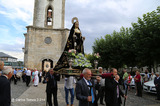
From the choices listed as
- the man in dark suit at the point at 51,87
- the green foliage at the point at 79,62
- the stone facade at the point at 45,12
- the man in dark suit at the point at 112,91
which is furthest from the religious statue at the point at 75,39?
the stone facade at the point at 45,12

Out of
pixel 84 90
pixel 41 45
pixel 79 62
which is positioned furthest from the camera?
pixel 41 45

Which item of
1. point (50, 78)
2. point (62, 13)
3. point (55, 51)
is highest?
point (62, 13)

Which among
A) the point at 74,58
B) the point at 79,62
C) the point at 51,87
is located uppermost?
the point at 74,58

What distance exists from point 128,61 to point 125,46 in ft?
13.5

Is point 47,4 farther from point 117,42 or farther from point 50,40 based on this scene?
point 117,42

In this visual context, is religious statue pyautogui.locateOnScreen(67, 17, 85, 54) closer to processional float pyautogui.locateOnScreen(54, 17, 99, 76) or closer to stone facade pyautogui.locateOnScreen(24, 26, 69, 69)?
processional float pyautogui.locateOnScreen(54, 17, 99, 76)

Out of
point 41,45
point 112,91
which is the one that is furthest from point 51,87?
point 41,45

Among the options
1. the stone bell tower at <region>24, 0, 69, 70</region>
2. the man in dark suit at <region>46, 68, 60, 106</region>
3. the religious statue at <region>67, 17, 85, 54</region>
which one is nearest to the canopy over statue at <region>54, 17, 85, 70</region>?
the religious statue at <region>67, 17, 85, 54</region>

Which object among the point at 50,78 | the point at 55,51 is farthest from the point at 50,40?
the point at 50,78

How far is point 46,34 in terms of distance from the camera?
23.4m

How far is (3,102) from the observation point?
352 cm

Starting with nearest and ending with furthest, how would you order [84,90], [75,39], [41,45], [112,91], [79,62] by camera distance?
1. [84,90]
2. [112,91]
3. [79,62]
4. [75,39]
5. [41,45]

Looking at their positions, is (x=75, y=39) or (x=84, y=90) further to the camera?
(x=75, y=39)

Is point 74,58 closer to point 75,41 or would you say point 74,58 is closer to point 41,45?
point 75,41
